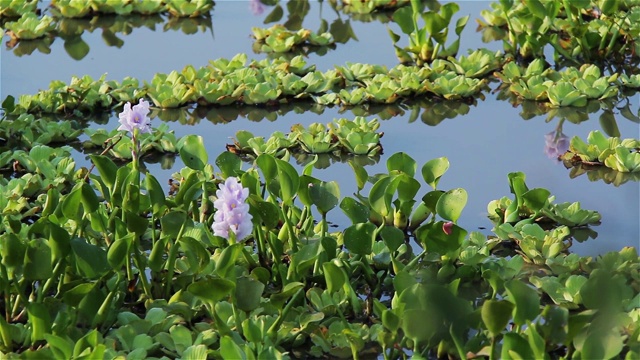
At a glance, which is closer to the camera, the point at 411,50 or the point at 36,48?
the point at 411,50

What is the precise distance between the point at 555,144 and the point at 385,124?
58cm

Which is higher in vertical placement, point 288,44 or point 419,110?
point 288,44

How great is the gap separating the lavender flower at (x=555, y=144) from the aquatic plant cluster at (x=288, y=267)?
0.08 metres

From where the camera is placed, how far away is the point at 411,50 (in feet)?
13.0

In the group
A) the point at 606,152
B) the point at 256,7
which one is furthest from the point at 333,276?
the point at 256,7

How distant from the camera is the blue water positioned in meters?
2.89

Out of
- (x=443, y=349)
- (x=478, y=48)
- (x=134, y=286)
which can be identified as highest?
(x=478, y=48)

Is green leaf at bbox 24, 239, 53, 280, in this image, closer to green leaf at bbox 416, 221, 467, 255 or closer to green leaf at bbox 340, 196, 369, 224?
green leaf at bbox 340, 196, 369, 224

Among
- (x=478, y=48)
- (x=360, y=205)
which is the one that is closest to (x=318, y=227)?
(x=360, y=205)

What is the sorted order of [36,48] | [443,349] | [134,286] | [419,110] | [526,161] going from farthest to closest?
1. [36,48]
2. [419,110]
3. [526,161]
4. [134,286]
5. [443,349]

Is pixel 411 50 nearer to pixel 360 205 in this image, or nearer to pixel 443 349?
pixel 360 205

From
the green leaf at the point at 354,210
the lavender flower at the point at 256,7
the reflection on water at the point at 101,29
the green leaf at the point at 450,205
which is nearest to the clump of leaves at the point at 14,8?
the reflection on water at the point at 101,29

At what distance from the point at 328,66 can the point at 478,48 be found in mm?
610

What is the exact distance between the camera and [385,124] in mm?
3541
